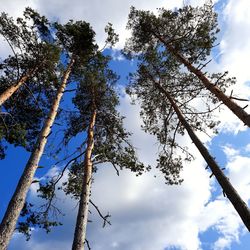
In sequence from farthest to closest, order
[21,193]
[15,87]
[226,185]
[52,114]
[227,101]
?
[15,87] → [52,114] → [227,101] → [21,193] → [226,185]

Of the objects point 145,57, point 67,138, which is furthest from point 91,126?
point 145,57

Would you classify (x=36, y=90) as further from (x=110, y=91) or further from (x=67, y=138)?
(x=110, y=91)

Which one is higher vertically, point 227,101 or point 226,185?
point 227,101

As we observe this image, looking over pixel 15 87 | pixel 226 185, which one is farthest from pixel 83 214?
pixel 15 87

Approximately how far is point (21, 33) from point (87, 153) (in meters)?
5.72

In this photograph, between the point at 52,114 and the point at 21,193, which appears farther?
the point at 52,114

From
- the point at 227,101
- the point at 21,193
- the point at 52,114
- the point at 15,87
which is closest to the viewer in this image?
→ the point at 21,193

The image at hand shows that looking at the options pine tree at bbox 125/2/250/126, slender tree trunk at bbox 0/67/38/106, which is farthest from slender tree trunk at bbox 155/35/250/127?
slender tree trunk at bbox 0/67/38/106

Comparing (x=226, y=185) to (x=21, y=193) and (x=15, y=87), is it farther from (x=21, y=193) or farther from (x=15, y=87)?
(x=15, y=87)

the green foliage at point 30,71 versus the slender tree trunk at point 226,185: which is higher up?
the green foliage at point 30,71

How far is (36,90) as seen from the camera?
14445mm

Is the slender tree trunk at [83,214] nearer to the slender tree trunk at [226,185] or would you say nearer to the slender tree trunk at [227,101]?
the slender tree trunk at [226,185]

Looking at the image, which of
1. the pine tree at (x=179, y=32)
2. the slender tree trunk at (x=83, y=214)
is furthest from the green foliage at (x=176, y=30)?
the slender tree trunk at (x=83, y=214)

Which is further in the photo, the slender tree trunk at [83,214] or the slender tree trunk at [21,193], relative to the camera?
the slender tree trunk at [83,214]
